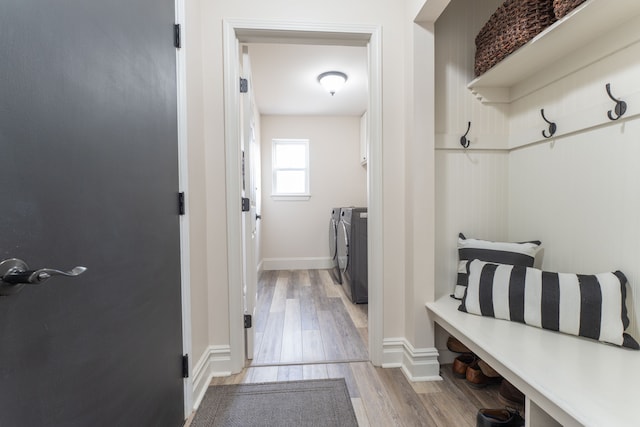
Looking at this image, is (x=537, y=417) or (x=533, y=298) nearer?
(x=537, y=417)

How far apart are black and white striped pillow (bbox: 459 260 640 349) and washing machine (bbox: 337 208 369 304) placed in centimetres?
130

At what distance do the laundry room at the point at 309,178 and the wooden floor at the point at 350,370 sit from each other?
36 centimetres

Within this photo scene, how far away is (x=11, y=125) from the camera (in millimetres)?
547

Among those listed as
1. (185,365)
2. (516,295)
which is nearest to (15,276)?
(185,365)

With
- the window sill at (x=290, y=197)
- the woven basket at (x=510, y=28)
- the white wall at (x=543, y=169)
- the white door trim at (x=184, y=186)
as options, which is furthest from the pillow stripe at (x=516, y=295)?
the window sill at (x=290, y=197)

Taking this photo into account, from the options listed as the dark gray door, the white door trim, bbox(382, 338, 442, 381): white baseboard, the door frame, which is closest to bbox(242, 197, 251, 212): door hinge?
the door frame

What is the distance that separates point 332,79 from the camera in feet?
9.98

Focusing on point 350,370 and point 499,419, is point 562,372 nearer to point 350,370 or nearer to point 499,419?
point 499,419

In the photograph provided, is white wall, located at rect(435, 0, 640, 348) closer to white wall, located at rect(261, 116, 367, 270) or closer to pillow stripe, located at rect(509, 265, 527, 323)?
pillow stripe, located at rect(509, 265, 527, 323)

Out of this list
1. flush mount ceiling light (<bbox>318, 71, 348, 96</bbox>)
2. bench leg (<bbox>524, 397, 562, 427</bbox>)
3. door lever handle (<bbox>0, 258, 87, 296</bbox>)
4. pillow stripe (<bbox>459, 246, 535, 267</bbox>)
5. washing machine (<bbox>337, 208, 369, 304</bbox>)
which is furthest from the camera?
flush mount ceiling light (<bbox>318, 71, 348, 96</bbox>)

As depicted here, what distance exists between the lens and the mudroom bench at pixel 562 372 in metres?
0.79

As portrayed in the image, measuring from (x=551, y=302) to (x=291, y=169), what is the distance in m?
3.74

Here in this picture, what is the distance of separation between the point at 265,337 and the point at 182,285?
1061 millimetres

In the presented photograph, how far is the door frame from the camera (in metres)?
1.67
